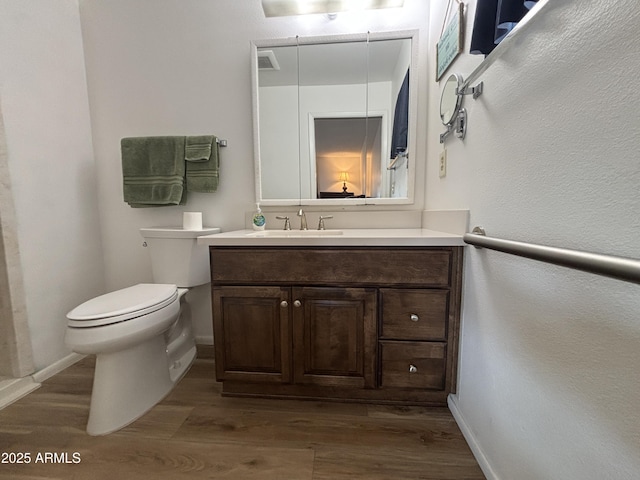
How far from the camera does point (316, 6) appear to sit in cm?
146

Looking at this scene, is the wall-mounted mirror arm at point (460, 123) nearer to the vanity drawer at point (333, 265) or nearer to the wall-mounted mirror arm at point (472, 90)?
the wall-mounted mirror arm at point (472, 90)

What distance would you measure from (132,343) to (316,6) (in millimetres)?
1923

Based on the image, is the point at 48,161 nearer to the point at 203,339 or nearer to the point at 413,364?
the point at 203,339

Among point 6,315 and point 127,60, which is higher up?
point 127,60

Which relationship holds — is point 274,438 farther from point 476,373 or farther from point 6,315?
point 6,315

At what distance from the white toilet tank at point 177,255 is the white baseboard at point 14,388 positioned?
0.75m

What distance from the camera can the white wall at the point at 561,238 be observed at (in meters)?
0.46

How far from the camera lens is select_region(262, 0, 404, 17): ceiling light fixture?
4.68 feet

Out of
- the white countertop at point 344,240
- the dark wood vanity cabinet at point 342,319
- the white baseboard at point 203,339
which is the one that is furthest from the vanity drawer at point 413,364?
the white baseboard at point 203,339

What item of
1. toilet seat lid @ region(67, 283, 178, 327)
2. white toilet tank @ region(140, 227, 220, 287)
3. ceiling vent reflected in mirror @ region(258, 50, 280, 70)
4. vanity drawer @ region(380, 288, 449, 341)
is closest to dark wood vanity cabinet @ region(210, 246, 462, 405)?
vanity drawer @ region(380, 288, 449, 341)

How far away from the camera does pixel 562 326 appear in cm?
59

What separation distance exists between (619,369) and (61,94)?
251 centimetres

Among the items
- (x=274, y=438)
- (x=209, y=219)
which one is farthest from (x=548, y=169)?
(x=209, y=219)

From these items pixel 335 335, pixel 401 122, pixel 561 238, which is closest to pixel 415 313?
pixel 335 335
